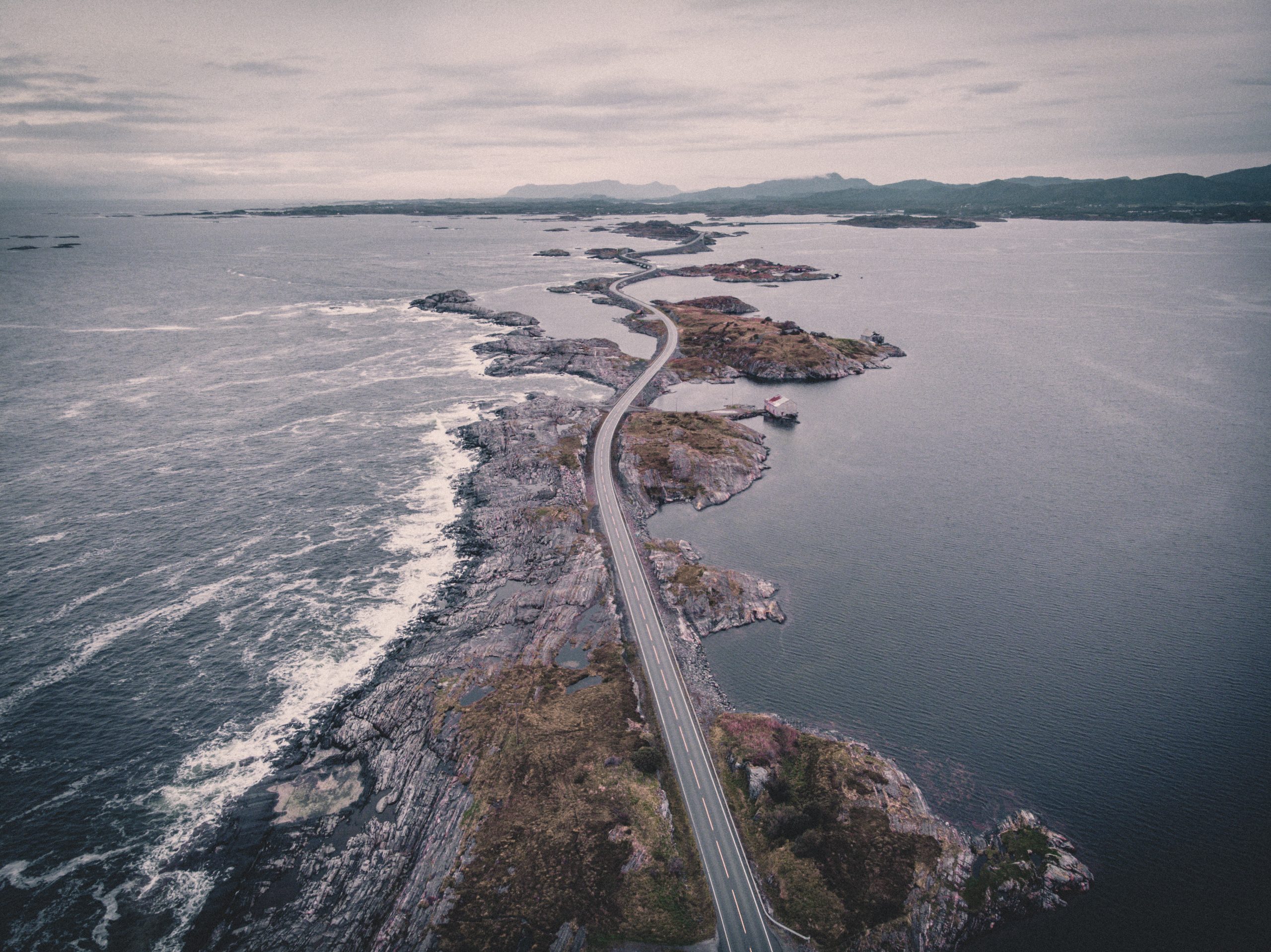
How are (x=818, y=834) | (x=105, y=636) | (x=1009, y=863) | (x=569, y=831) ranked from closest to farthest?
1. (x=1009, y=863)
2. (x=818, y=834)
3. (x=569, y=831)
4. (x=105, y=636)

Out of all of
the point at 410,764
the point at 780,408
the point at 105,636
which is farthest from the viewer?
the point at 780,408

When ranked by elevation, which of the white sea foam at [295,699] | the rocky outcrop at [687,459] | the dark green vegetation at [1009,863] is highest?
the rocky outcrop at [687,459]

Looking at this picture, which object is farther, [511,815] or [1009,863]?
[511,815]

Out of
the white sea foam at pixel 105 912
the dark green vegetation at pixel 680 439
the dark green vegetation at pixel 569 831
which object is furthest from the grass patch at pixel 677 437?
the white sea foam at pixel 105 912

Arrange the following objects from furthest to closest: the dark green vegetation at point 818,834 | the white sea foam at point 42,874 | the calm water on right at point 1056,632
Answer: the calm water on right at point 1056,632 → the white sea foam at point 42,874 → the dark green vegetation at point 818,834

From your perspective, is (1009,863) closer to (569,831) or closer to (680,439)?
(569,831)

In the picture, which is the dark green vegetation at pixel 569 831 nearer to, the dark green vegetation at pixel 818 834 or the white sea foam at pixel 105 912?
the dark green vegetation at pixel 818 834

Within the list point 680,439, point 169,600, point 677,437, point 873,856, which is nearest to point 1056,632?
point 873,856
